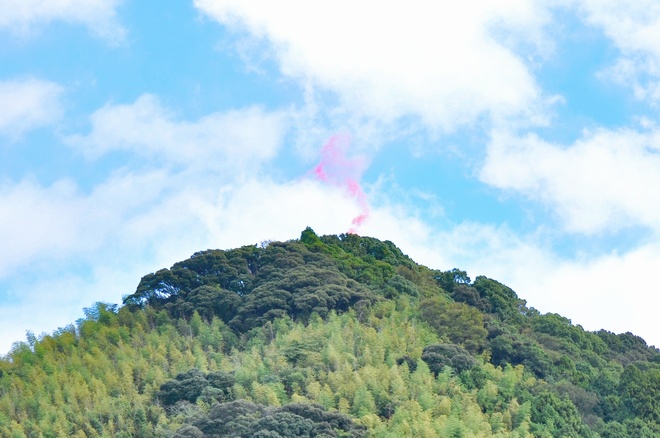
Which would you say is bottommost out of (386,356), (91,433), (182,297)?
(91,433)

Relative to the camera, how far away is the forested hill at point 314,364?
5738 cm

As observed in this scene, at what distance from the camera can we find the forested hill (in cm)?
5738

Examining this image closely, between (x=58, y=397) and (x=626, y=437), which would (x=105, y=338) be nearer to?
(x=58, y=397)

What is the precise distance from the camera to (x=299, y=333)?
218 feet

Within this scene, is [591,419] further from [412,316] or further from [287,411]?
[287,411]

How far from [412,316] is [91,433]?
66.0 feet

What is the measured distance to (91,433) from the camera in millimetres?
58219

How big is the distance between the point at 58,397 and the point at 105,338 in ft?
28.7

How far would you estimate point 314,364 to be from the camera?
61.5 metres

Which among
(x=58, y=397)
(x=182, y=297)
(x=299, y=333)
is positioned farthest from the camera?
(x=182, y=297)

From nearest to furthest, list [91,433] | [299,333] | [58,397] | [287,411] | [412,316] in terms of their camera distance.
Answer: [287,411], [91,433], [58,397], [299,333], [412,316]

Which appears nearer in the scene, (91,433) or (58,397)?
(91,433)

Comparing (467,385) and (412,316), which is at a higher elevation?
(412,316)

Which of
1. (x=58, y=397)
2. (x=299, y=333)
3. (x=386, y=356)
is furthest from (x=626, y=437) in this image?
(x=58, y=397)
